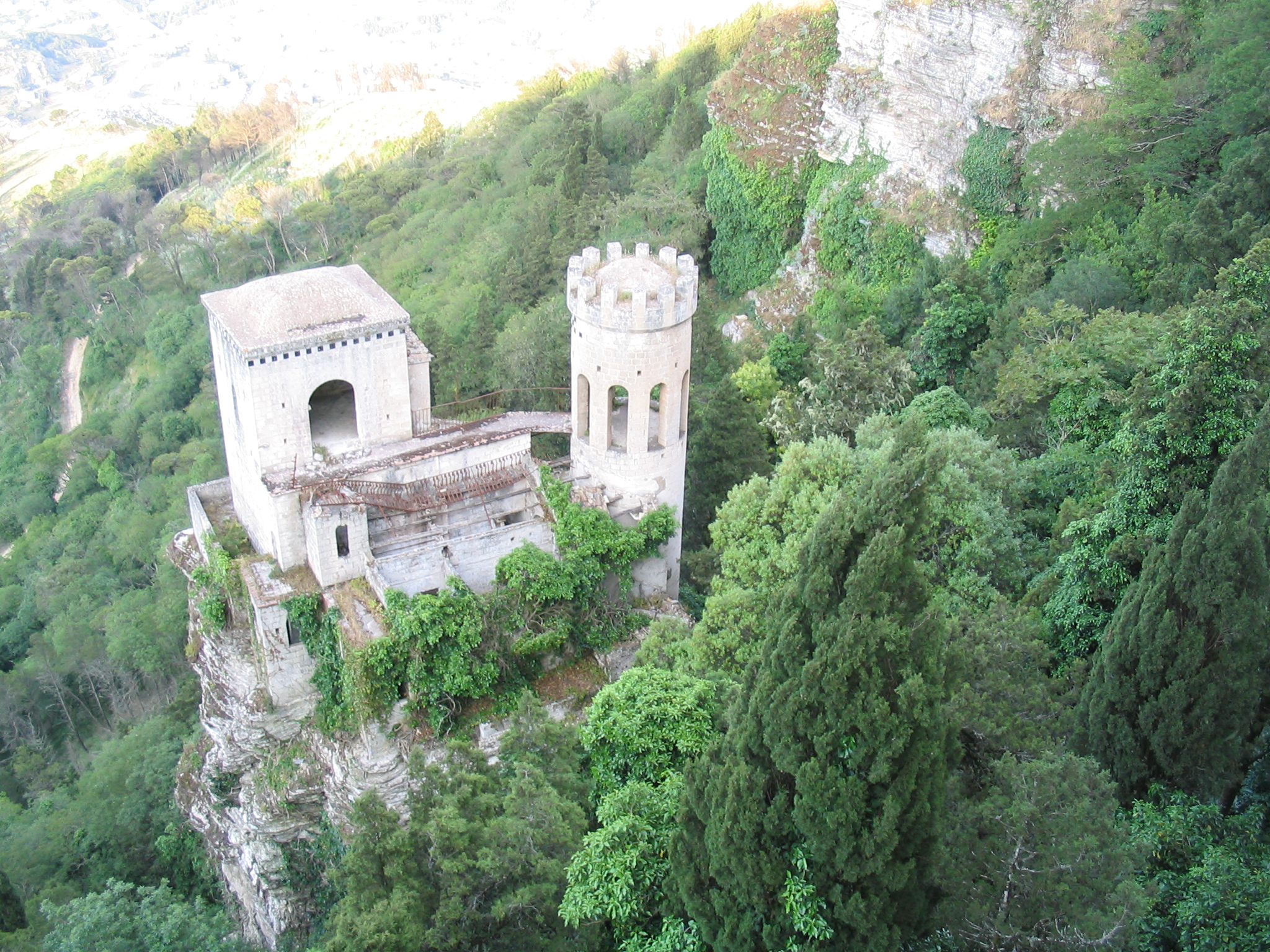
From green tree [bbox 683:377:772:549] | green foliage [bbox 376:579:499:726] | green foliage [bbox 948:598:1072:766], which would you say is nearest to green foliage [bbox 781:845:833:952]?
green foliage [bbox 948:598:1072:766]

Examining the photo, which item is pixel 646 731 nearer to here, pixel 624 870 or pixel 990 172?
pixel 624 870

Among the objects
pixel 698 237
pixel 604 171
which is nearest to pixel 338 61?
pixel 604 171

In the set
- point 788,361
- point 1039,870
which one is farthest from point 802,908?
point 788,361

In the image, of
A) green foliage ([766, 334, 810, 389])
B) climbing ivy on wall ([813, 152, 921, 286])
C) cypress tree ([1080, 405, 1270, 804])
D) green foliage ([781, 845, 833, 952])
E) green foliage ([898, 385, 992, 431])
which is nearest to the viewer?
green foliage ([781, 845, 833, 952])

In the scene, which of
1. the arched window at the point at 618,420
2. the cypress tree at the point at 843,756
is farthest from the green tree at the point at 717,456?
the cypress tree at the point at 843,756

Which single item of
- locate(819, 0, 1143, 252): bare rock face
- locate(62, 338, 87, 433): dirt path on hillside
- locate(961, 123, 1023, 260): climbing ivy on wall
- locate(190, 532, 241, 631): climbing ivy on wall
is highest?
locate(819, 0, 1143, 252): bare rock face

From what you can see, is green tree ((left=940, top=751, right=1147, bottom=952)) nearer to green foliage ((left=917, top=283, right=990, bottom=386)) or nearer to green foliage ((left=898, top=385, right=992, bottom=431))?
green foliage ((left=898, top=385, right=992, bottom=431))
